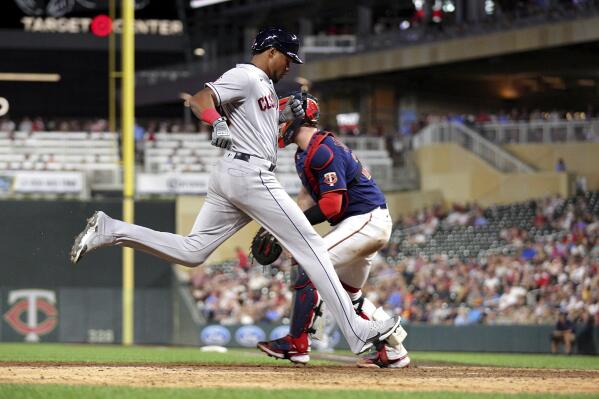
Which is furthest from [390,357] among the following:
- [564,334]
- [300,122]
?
[564,334]

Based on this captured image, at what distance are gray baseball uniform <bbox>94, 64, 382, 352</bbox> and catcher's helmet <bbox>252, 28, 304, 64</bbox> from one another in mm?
177

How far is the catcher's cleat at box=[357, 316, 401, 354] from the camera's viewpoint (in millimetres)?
6984

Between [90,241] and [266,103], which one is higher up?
[266,103]

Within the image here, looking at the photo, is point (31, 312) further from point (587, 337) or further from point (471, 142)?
point (471, 142)

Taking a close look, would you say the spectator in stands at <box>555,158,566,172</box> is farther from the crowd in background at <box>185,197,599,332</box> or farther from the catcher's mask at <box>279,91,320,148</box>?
the catcher's mask at <box>279,91,320,148</box>

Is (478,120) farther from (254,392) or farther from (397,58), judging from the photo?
(254,392)

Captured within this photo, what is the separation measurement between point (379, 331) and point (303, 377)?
2.44 ft

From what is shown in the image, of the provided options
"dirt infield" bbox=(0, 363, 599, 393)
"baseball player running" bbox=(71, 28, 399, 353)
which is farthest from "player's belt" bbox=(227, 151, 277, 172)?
"dirt infield" bbox=(0, 363, 599, 393)

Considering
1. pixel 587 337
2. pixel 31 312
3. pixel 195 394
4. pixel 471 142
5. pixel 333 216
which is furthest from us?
pixel 471 142

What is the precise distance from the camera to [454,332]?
18.7m

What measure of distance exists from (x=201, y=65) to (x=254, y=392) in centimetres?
3515

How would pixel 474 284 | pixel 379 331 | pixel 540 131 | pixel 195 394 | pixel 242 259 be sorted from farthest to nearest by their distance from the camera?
pixel 540 131 < pixel 242 259 < pixel 474 284 < pixel 379 331 < pixel 195 394

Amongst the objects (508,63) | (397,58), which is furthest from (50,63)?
(508,63)

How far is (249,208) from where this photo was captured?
21.9 feet
